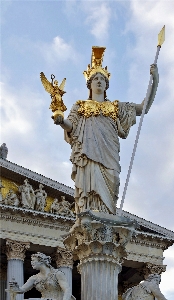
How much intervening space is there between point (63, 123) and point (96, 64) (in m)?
1.22

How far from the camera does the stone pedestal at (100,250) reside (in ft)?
24.1

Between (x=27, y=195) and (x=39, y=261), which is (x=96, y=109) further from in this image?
(x=27, y=195)

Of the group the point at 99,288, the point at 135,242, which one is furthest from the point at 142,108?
the point at 135,242

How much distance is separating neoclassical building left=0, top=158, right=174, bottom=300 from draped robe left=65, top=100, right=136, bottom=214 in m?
20.1

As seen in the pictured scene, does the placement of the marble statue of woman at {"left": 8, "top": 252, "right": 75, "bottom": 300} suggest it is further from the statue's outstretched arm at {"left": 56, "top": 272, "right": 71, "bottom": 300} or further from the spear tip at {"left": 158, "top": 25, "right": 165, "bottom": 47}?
the spear tip at {"left": 158, "top": 25, "right": 165, "bottom": 47}

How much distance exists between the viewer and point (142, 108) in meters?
8.61

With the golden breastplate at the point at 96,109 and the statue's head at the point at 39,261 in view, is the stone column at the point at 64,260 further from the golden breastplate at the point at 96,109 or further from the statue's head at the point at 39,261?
the statue's head at the point at 39,261

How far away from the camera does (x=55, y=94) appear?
308 inches

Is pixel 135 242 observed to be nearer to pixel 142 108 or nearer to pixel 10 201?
pixel 10 201

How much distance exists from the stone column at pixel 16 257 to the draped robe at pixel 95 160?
67.1 ft

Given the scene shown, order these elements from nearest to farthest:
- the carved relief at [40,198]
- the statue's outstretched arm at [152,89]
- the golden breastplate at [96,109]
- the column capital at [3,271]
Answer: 1. the golden breastplate at [96,109]
2. the statue's outstretched arm at [152,89]
3. the carved relief at [40,198]
4. the column capital at [3,271]

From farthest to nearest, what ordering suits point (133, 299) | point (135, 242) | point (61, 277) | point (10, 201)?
point (135, 242), point (10, 201), point (133, 299), point (61, 277)

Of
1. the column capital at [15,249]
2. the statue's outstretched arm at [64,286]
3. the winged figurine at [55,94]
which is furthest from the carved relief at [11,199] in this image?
the statue's outstretched arm at [64,286]

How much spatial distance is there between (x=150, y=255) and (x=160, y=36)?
25.2 metres
